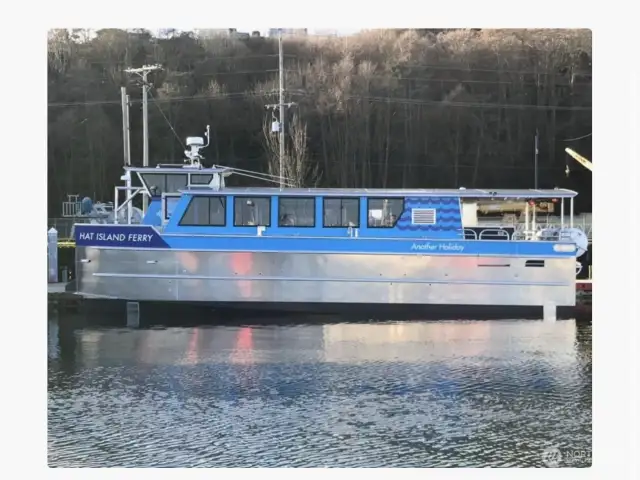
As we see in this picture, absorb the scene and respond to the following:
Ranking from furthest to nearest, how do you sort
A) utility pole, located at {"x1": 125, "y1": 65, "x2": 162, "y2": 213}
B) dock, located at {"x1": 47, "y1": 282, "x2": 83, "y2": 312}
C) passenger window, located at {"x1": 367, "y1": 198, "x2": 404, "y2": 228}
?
utility pole, located at {"x1": 125, "y1": 65, "x2": 162, "y2": 213}, dock, located at {"x1": 47, "y1": 282, "x2": 83, "y2": 312}, passenger window, located at {"x1": 367, "y1": 198, "x2": 404, "y2": 228}

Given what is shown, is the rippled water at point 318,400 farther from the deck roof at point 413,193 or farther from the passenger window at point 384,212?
the deck roof at point 413,193

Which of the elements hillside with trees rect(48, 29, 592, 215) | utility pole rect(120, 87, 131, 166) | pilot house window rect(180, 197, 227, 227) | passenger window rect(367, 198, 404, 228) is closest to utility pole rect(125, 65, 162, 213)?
hillside with trees rect(48, 29, 592, 215)

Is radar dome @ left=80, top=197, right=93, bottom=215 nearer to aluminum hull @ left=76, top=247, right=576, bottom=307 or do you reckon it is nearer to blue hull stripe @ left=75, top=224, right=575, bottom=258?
blue hull stripe @ left=75, top=224, right=575, bottom=258

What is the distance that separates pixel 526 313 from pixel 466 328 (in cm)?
122

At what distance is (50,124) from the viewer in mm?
10562

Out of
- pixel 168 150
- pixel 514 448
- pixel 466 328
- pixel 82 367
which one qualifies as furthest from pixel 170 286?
pixel 514 448

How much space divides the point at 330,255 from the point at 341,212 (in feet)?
2.27

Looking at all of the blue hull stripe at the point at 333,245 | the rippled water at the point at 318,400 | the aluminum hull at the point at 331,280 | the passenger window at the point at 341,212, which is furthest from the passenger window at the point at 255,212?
the rippled water at the point at 318,400

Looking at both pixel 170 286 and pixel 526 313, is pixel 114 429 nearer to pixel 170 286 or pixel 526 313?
pixel 170 286

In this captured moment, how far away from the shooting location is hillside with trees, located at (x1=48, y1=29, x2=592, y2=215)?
9.98 metres

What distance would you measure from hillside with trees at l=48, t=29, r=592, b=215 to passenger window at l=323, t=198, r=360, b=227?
206 centimetres

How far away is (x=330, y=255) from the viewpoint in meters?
11.0

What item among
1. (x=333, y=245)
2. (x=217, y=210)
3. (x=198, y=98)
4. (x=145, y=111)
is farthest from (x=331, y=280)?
(x=145, y=111)

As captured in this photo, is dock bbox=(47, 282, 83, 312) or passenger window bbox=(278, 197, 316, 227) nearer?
passenger window bbox=(278, 197, 316, 227)
